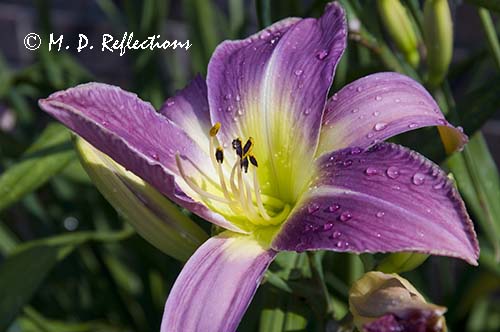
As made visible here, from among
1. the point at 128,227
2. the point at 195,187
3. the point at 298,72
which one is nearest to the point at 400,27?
the point at 298,72

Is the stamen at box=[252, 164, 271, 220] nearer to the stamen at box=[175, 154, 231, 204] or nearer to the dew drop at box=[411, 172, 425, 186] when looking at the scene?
the stamen at box=[175, 154, 231, 204]

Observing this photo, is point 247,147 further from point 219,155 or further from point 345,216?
point 345,216

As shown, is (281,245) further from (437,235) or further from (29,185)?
(29,185)

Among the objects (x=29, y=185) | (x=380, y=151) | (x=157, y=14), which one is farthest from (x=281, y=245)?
(x=157, y=14)

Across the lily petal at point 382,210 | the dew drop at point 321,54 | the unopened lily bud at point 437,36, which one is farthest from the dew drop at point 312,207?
the unopened lily bud at point 437,36

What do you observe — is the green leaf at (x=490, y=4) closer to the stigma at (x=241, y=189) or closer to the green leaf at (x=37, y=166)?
the stigma at (x=241, y=189)

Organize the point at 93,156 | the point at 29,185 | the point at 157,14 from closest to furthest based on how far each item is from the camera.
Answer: the point at 93,156, the point at 29,185, the point at 157,14

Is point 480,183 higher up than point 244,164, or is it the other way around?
point 244,164
